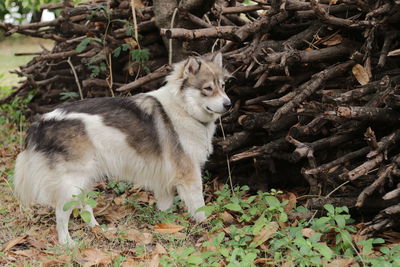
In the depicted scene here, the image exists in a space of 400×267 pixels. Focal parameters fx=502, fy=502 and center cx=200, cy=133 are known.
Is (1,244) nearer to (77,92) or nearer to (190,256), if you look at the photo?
(190,256)

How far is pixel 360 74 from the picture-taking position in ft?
14.6

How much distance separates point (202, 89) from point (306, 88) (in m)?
0.95

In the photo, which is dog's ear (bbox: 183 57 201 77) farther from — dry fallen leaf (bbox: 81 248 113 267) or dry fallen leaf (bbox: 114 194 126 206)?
dry fallen leaf (bbox: 81 248 113 267)

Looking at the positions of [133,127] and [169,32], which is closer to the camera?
[133,127]

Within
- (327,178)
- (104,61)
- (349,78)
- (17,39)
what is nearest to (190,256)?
(327,178)

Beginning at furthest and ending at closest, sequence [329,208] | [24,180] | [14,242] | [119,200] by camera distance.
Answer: [119,200] → [24,180] → [14,242] → [329,208]

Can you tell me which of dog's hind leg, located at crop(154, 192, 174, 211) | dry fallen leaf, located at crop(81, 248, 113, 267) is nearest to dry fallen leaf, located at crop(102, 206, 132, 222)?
dog's hind leg, located at crop(154, 192, 174, 211)

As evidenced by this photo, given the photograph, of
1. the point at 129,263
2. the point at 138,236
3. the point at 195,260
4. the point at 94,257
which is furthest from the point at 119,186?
the point at 195,260

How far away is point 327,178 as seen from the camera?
13.7 feet

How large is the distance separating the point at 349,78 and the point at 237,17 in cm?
195

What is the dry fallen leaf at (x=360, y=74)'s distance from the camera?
4361 millimetres

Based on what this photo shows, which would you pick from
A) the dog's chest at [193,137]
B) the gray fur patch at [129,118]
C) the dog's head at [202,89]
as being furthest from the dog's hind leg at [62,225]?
the dog's head at [202,89]

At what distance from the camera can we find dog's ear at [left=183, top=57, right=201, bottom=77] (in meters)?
4.69

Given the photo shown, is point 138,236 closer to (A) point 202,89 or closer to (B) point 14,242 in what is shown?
(B) point 14,242
